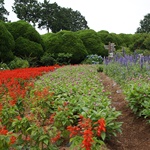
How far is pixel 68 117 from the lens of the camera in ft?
12.9

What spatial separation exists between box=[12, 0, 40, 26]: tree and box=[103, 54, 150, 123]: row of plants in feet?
99.2

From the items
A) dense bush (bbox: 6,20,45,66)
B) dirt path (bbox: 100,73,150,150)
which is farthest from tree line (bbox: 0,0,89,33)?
dirt path (bbox: 100,73,150,150)

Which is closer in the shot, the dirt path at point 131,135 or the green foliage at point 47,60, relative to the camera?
the dirt path at point 131,135

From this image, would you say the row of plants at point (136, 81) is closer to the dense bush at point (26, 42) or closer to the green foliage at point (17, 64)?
the green foliage at point (17, 64)

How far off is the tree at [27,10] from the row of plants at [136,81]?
99.2ft

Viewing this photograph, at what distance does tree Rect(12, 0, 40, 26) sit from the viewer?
3944 cm

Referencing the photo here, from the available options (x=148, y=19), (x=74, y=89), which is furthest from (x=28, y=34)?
(x=148, y=19)

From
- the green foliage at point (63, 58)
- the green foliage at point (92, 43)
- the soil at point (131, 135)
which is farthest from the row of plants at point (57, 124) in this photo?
the green foliage at point (92, 43)

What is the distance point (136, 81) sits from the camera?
251 inches

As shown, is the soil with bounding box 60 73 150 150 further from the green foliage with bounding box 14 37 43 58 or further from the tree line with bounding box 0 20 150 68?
the green foliage with bounding box 14 37 43 58

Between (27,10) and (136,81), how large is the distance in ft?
118

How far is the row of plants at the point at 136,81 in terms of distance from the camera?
187 inches

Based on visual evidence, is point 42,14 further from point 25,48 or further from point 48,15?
point 25,48

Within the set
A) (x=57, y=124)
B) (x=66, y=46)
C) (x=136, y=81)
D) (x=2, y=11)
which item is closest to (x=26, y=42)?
(x=66, y=46)
